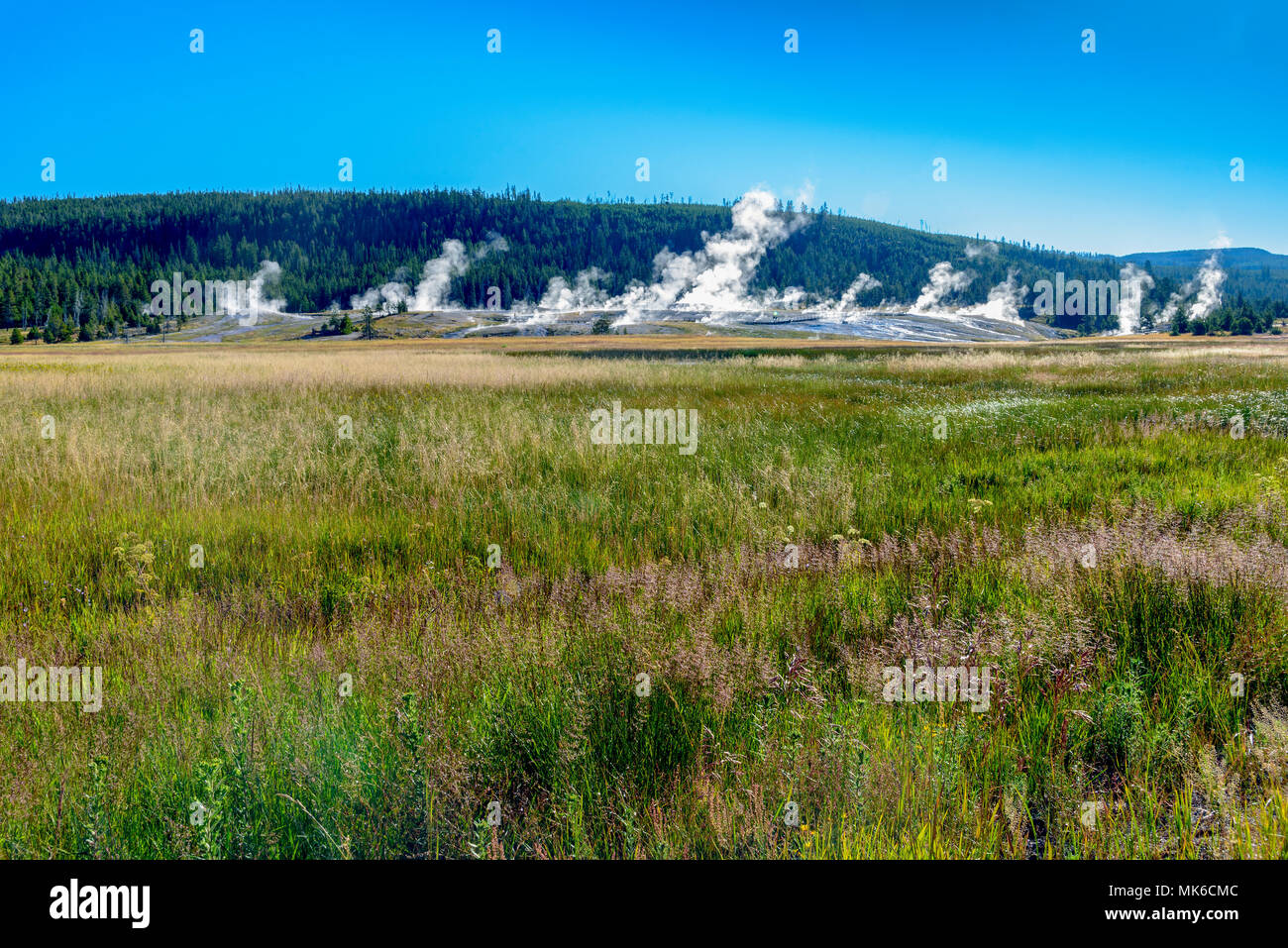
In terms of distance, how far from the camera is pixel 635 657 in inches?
122

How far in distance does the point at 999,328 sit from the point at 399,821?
5268 inches

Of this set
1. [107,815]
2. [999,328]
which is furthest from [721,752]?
[999,328]

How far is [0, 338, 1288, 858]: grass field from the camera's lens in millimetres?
2113

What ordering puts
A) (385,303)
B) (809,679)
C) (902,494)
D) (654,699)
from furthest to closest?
(385,303), (902,494), (809,679), (654,699)

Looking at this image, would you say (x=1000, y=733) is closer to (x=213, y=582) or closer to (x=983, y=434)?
(x=213, y=582)

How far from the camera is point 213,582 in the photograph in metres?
4.73

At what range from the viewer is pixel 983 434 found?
11.2 metres

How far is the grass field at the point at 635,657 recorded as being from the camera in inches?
83.2

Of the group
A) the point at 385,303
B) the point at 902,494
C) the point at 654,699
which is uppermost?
the point at 385,303

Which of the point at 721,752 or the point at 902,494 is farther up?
the point at 902,494

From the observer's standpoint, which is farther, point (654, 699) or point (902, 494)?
point (902, 494)
